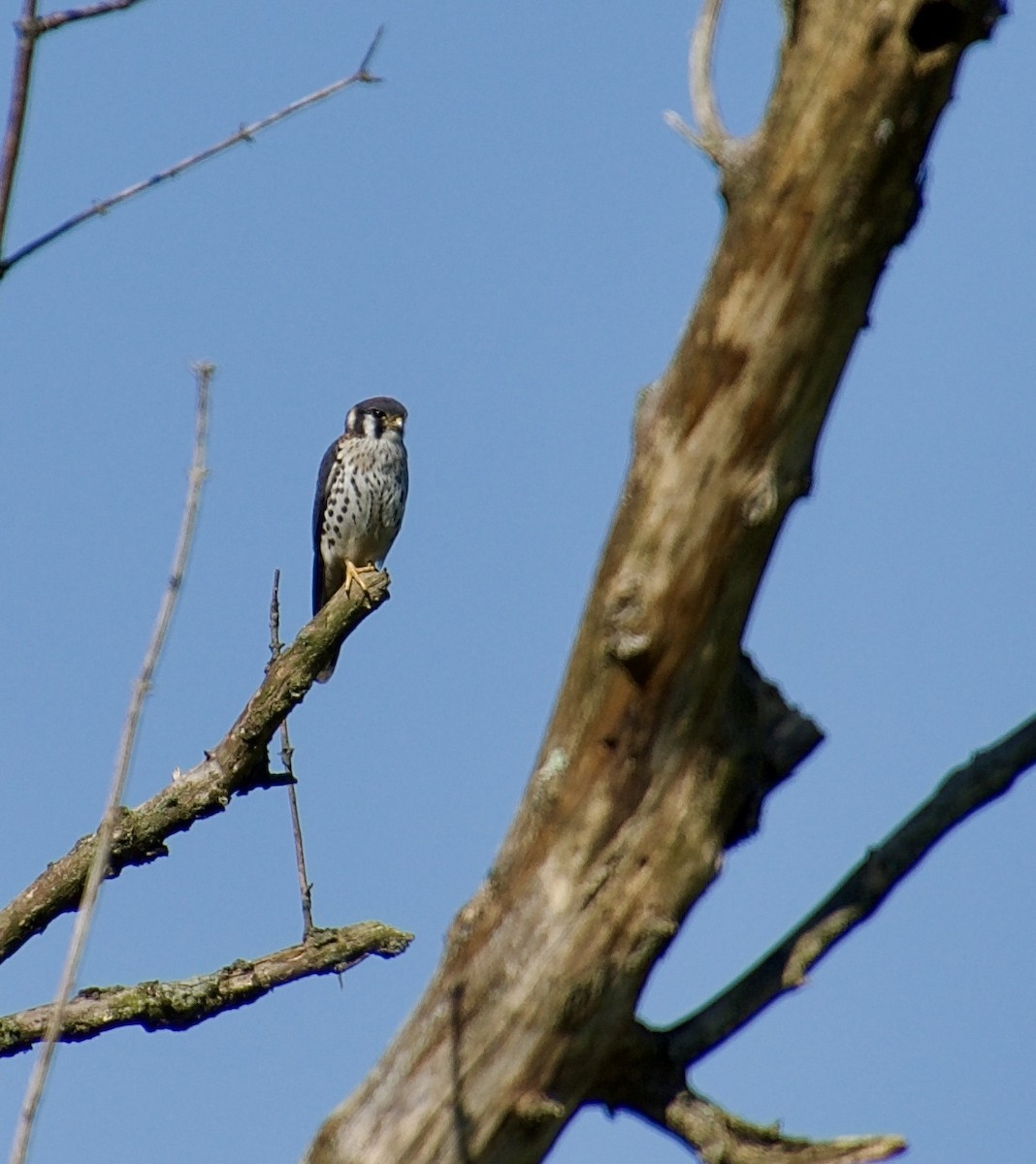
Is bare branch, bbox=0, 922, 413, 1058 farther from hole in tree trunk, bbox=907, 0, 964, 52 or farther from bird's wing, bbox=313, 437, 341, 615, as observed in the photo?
bird's wing, bbox=313, 437, 341, 615

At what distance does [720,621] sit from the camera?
2.79 meters

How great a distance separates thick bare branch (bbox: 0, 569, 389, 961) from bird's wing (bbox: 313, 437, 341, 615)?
422 centimetres

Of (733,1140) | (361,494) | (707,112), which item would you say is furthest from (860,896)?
(361,494)

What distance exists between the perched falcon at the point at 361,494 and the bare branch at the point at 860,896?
579 cm

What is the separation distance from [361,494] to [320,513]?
36 centimetres

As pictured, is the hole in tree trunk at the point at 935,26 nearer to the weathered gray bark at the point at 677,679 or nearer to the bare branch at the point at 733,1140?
the weathered gray bark at the point at 677,679

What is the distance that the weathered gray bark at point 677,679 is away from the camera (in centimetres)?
256

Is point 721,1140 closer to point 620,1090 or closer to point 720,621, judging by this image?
point 620,1090

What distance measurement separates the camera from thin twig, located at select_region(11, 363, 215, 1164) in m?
1.94

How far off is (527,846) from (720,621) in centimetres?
55

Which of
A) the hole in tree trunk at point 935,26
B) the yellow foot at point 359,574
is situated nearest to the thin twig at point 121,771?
the hole in tree trunk at point 935,26

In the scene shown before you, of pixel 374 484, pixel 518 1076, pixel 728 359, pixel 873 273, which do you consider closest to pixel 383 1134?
pixel 518 1076

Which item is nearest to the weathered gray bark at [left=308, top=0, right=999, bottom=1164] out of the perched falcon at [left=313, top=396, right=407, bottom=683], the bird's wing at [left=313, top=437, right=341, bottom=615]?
the perched falcon at [left=313, top=396, right=407, bottom=683]

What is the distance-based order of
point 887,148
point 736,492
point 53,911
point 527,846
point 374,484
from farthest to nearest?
point 374,484
point 53,911
point 527,846
point 736,492
point 887,148
